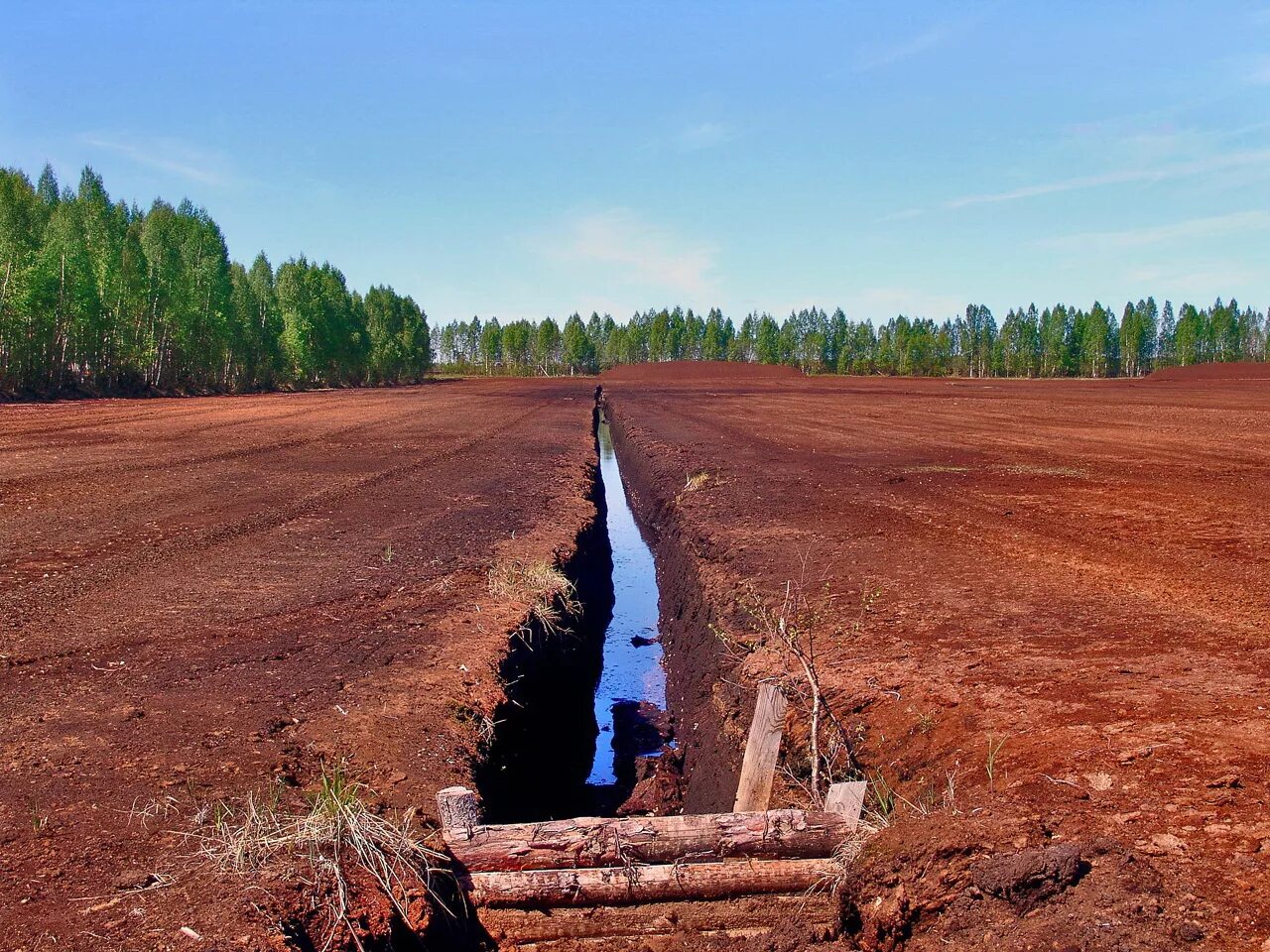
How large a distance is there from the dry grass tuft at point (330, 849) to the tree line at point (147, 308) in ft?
144

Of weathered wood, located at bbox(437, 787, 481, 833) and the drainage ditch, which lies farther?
the drainage ditch

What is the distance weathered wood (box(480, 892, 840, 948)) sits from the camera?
4203 millimetres

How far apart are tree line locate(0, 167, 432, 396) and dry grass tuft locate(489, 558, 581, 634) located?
39.7 m

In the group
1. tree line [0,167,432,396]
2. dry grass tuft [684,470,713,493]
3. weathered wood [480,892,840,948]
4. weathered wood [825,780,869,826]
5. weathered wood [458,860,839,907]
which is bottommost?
weathered wood [480,892,840,948]

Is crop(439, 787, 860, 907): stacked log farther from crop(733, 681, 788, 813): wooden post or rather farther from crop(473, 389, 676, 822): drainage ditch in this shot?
crop(473, 389, 676, 822): drainage ditch

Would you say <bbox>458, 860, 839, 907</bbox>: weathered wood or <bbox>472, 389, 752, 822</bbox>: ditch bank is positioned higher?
<bbox>458, 860, 839, 907</bbox>: weathered wood

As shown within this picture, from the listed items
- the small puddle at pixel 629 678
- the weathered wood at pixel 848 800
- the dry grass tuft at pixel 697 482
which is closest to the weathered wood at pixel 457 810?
the weathered wood at pixel 848 800

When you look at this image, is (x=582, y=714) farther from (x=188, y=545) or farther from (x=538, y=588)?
(x=188, y=545)

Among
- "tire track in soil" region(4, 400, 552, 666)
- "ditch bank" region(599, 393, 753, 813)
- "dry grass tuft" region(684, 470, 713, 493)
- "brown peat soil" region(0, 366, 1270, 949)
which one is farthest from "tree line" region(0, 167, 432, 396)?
"ditch bank" region(599, 393, 753, 813)

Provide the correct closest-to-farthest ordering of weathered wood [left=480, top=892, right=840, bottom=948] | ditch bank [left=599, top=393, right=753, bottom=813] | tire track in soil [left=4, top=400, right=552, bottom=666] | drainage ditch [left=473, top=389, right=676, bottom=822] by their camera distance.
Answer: weathered wood [left=480, top=892, right=840, bottom=948], drainage ditch [left=473, top=389, right=676, bottom=822], ditch bank [left=599, top=393, right=753, bottom=813], tire track in soil [left=4, top=400, right=552, bottom=666]

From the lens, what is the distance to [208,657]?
6.83 m

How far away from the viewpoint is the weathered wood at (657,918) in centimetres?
420

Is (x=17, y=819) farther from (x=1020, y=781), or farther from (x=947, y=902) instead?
(x=1020, y=781)

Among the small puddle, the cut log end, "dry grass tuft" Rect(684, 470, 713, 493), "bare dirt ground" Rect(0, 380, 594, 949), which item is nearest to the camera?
"bare dirt ground" Rect(0, 380, 594, 949)
